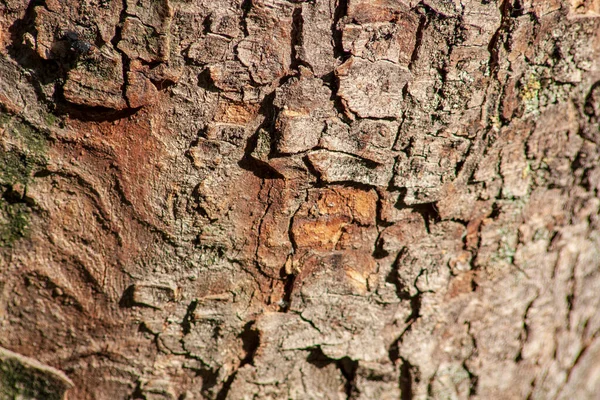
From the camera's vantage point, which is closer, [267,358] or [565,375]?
[267,358]

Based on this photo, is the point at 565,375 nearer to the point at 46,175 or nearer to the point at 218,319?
the point at 218,319

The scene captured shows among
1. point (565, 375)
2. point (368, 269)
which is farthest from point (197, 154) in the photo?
point (565, 375)

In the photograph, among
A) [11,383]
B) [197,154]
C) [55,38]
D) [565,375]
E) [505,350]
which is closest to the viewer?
[55,38]

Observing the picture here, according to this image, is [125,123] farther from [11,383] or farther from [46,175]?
[11,383]

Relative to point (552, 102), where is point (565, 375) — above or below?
below

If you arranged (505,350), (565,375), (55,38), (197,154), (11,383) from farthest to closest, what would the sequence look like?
(565,375) → (505,350) → (11,383) → (197,154) → (55,38)

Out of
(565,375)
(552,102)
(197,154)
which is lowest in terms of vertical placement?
(565,375)
